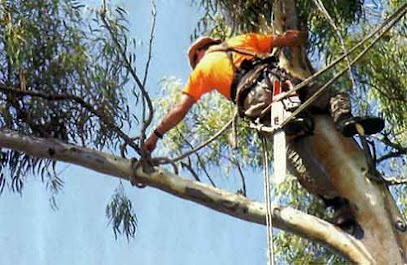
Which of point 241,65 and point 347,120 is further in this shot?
point 241,65

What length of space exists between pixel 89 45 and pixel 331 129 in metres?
0.99

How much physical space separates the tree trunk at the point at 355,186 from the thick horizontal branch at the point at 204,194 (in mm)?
64

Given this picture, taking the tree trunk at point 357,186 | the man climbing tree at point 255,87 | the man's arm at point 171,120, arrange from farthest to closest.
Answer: the man's arm at point 171,120 → the man climbing tree at point 255,87 → the tree trunk at point 357,186

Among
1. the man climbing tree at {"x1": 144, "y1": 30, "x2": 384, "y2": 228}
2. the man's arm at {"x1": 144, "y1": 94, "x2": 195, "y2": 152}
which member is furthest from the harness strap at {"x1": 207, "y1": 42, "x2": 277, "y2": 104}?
the man's arm at {"x1": 144, "y1": 94, "x2": 195, "y2": 152}

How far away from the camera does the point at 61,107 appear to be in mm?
3678

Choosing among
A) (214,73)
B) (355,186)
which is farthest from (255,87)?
(355,186)

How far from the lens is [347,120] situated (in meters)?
3.23

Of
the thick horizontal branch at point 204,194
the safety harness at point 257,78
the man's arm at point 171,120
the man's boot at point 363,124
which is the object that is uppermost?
the safety harness at point 257,78

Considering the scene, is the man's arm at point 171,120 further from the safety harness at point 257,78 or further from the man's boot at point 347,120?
the man's boot at point 347,120

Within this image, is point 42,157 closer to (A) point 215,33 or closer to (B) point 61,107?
(B) point 61,107

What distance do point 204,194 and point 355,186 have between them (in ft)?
1.61

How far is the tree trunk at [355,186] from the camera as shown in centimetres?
316

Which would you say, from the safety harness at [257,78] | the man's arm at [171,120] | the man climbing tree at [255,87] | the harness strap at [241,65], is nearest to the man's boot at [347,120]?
the man climbing tree at [255,87]

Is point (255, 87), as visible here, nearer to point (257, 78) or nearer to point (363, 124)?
point (257, 78)
